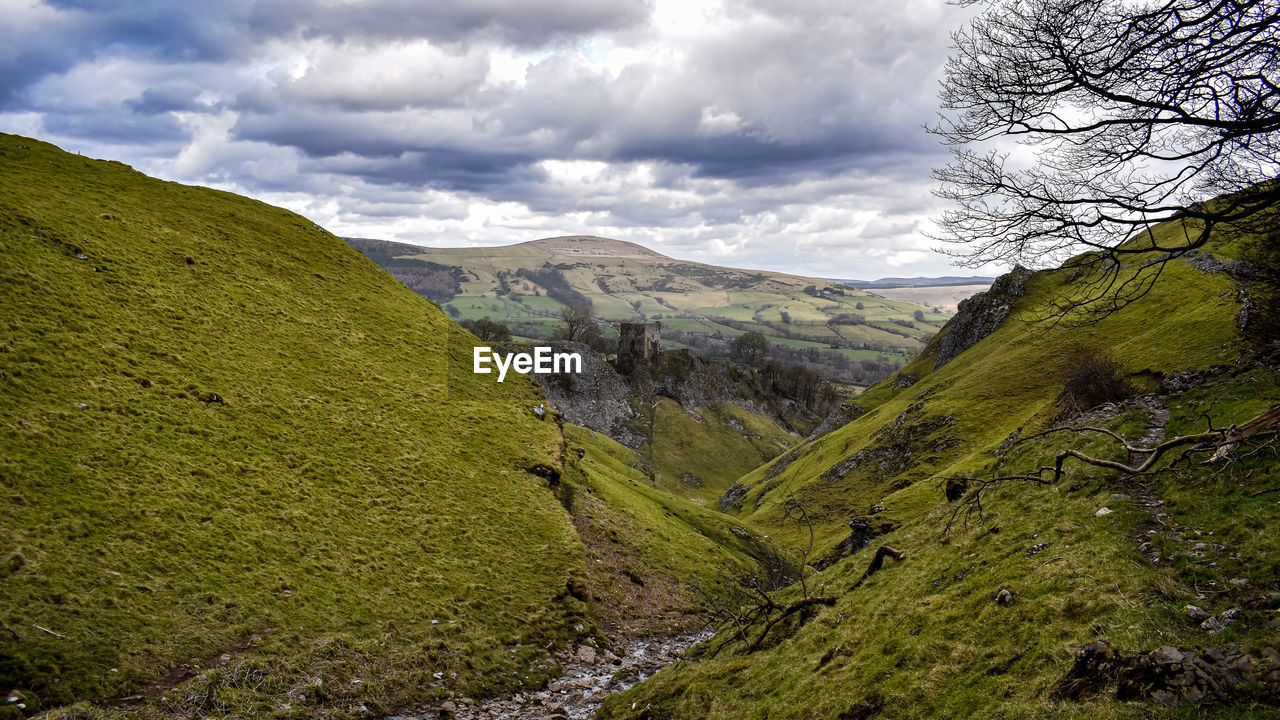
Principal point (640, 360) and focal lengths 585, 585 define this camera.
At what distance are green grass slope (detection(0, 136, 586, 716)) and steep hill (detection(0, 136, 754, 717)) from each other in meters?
0.10

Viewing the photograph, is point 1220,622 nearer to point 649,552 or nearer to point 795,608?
point 795,608

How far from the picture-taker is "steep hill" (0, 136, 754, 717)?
18938 millimetres

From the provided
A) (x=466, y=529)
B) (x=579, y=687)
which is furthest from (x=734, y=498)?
(x=579, y=687)

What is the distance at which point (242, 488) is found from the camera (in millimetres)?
26656

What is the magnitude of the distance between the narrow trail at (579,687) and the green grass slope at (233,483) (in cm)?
92

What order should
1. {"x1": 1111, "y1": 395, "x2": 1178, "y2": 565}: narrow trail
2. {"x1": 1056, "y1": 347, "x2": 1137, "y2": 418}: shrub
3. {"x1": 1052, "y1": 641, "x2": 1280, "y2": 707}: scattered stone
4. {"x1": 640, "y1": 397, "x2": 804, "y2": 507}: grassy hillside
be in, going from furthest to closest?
{"x1": 640, "y1": 397, "x2": 804, "y2": 507}: grassy hillside < {"x1": 1056, "y1": 347, "x2": 1137, "y2": 418}: shrub < {"x1": 1111, "y1": 395, "x2": 1178, "y2": 565}: narrow trail < {"x1": 1052, "y1": 641, "x2": 1280, "y2": 707}: scattered stone

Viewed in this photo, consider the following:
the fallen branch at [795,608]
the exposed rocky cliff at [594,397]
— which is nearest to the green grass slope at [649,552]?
the fallen branch at [795,608]

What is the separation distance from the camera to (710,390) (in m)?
150

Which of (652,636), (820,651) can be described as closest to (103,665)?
(820,651)

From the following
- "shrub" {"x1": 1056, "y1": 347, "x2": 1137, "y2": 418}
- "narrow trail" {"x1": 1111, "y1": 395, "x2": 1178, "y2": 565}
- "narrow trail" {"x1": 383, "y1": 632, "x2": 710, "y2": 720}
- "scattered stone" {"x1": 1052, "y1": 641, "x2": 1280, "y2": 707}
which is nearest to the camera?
"scattered stone" {"x1": 1052, "y1": 641, "x2": 1280, "y2": 707}

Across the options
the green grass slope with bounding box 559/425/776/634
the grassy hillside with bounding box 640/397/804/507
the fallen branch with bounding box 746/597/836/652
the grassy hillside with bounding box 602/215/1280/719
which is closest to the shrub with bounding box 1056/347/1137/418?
the grassy hillside with bounding box 602/215/1280/719

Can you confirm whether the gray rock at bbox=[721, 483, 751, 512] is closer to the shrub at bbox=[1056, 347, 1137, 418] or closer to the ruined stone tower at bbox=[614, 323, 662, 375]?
the ruined stone tower at bbox=[614, 323, 662, 375]

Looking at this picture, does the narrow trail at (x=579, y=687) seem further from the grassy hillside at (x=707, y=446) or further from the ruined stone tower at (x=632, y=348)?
the ruined stone tower at (x=632, y=348)

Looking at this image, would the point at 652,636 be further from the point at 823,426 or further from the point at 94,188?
the point at 823,426
